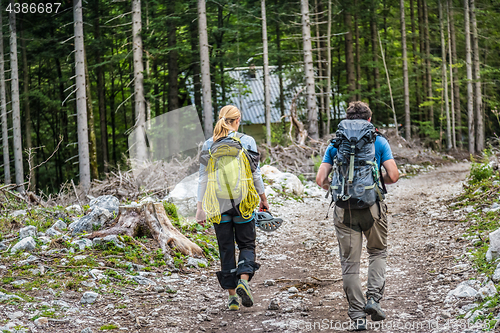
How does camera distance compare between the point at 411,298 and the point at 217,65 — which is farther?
the point at 217,65

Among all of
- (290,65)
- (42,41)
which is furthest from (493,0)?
(42,41)

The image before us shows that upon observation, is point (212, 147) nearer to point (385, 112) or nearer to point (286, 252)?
point (286, 252)

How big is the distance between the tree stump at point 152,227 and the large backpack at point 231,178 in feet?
7.06

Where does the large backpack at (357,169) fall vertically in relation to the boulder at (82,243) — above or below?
above

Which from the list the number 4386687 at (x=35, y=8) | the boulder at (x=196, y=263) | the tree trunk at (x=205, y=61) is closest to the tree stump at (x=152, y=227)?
the boulder at (x=196, y=263)

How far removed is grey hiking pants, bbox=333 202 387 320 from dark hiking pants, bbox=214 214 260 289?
953 millimetres

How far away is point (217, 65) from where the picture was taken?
23906 mm

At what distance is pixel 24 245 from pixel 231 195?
3.16 m

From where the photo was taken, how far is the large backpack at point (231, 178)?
13.8ft

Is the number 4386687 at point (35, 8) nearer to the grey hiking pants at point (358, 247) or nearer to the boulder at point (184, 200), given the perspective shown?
the boulder at point (184, 200)

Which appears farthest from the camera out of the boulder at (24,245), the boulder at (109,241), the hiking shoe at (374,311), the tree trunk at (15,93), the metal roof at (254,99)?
the metal roof at (254,99)

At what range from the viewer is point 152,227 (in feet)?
20.7

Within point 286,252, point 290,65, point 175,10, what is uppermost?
point 175,10

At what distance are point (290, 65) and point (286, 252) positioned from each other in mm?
19047
